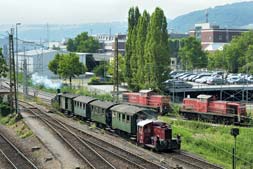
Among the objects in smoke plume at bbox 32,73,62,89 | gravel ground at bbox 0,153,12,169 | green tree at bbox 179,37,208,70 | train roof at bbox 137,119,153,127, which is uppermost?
green tree at bbox 179,37,208,70

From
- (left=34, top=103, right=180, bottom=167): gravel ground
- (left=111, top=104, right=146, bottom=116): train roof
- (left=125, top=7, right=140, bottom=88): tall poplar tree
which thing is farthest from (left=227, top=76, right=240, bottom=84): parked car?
(left=111, top=104, right=146, bottom=116): train roof

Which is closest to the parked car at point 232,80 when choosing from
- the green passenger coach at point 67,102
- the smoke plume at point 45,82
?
the smoke plume at point 45,82

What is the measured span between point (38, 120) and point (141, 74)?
22275mm

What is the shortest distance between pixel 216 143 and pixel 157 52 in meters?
30.1

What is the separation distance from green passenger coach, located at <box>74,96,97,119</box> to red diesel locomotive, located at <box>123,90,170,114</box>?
10.1 meters

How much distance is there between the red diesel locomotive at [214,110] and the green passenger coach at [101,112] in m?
12.6

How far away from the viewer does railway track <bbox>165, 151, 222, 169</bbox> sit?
26.1 meters

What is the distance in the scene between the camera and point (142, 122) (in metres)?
31.4

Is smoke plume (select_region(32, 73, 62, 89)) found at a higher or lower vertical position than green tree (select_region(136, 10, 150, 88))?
lower

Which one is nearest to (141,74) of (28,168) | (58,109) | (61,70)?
(58,109)

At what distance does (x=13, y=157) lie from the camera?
2922 cm

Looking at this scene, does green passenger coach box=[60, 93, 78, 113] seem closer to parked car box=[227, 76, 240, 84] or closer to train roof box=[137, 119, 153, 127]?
train roof box=[137, 119, 153, 127]

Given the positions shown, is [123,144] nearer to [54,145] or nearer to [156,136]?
[156,136]

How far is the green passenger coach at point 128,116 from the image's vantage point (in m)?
32.6
